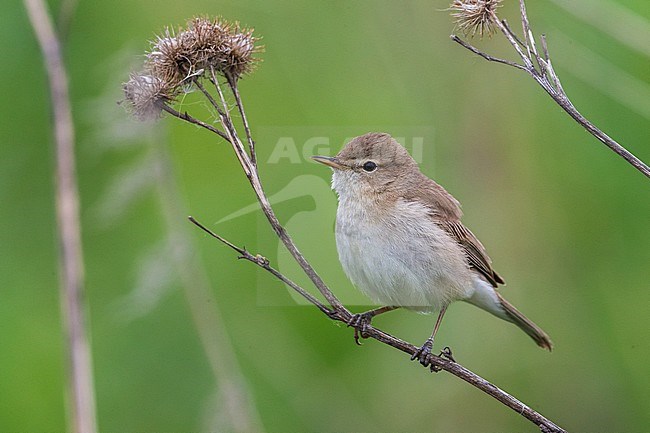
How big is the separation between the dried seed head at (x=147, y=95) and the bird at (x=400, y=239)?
0.79m

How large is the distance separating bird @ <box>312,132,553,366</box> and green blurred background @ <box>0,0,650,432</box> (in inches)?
18.4

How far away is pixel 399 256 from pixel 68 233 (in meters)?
1.34

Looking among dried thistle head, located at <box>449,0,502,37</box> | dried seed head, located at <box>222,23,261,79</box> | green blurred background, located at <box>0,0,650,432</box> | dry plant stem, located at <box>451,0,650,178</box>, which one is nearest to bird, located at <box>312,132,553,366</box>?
green blurred background, located at <box>0,0,650,432</box>

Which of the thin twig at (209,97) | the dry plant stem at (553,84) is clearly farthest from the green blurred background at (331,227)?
the dry plant stem at (553,84)

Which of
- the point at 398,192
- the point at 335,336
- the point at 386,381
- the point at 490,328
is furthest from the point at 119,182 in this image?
the point at 490,328

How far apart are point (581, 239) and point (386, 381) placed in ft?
4.36

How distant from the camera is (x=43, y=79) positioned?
4508mm

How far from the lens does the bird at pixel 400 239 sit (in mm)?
3576

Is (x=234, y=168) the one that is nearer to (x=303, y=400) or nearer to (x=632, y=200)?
(x=303, y=400)

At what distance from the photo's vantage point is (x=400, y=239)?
142 inches

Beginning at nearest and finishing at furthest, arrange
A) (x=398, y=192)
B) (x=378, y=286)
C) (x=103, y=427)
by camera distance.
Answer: (x=378, y=286), (x=398, y=192), (x=103, y=427)

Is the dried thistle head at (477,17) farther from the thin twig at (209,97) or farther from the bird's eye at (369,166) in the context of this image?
the bird's eye at (369,166)

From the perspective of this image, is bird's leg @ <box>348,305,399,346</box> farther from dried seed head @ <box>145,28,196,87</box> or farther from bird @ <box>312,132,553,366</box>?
dried seed head @ <box>145,28,196,87</box>

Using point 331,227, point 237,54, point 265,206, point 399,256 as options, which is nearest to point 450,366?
point 399,256
